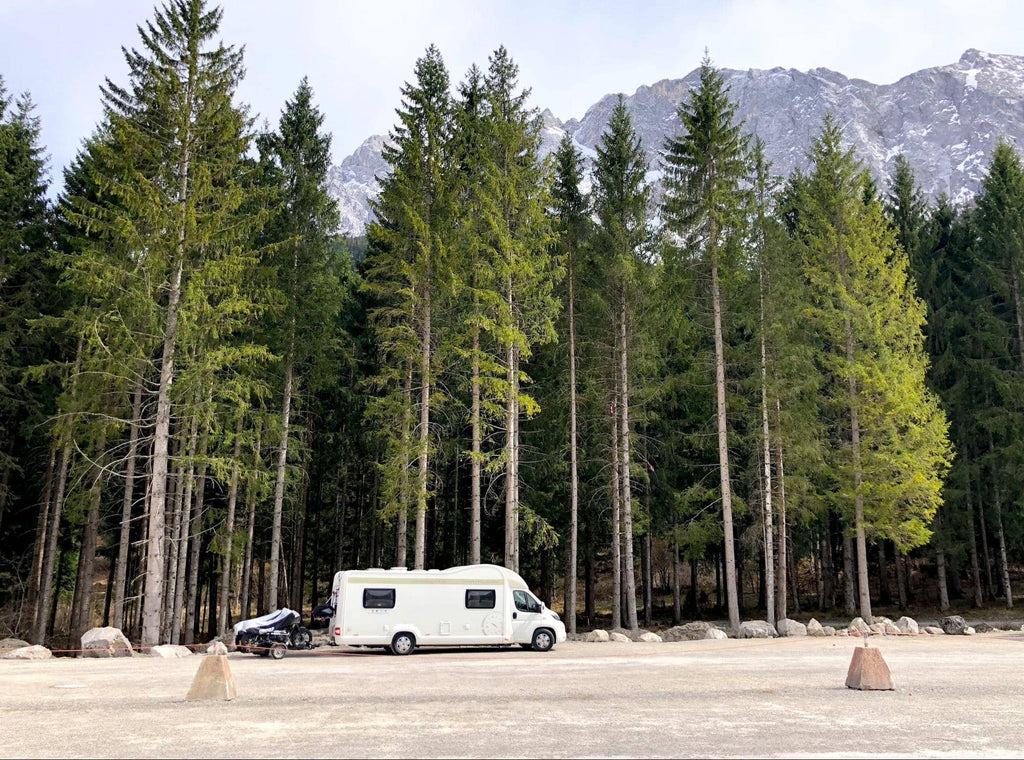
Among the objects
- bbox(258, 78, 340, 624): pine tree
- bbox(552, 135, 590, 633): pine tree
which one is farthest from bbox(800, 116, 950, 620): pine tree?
bbox(258, 78, 340, 624): pine tree

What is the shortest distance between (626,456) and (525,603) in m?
8.66

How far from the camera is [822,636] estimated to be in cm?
2327

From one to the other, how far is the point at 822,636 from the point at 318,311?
19887 millimetres

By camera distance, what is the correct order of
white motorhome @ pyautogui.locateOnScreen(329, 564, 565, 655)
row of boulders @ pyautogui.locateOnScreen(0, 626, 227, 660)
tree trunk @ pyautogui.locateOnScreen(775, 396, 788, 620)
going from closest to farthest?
row of boulders @ pyautogui.locateOnScreen(0, 626, 227, 660) → white motorhome @ pyautogui.locateOnScreen(329, 564, 565, 655) → tree trunk @ pyautogui.locateOnScreen(775, 396, 788, 620)

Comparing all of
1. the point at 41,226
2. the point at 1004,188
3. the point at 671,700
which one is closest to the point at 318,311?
the point at 41,226

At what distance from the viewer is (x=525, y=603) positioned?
19.7 metres

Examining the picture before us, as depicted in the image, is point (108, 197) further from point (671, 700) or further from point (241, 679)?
point (671, 700)

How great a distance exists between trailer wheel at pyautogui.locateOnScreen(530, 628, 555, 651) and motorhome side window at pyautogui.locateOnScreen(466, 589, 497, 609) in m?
1.59

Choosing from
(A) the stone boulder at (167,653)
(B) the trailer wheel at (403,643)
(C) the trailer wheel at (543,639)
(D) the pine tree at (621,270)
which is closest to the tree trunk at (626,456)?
(D) the pine tree at (621,270)

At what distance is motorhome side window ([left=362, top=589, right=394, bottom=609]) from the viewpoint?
1833cm

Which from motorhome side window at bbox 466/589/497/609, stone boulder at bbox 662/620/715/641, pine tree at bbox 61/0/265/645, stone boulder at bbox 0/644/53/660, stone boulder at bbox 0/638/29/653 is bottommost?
stone boulder at bbox 0/638/29/653

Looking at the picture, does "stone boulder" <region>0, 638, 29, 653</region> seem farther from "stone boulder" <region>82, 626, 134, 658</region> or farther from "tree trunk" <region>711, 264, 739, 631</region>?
"tree trunk" <region>711, 264, 739, 631</region>

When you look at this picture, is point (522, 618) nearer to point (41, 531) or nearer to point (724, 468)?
point (724, 468)

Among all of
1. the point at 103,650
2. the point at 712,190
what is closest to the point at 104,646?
the point at 103,650
